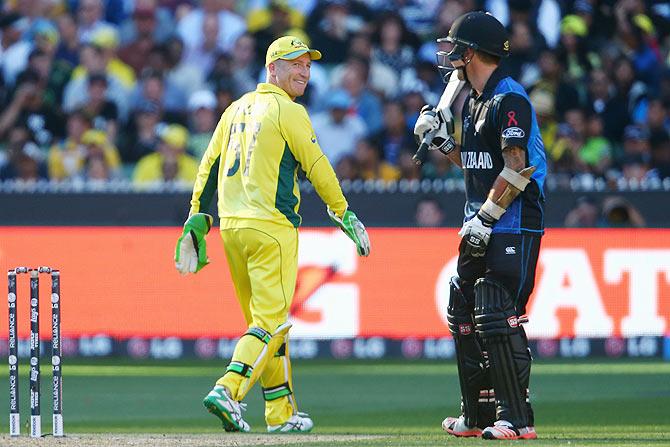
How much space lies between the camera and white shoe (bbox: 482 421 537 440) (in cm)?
726

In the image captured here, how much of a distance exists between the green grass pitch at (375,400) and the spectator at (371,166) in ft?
8.48

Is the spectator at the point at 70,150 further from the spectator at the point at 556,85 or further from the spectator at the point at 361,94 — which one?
the spectator at the point at 556,85

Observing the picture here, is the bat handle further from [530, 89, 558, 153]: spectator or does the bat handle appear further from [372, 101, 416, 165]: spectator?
[530, 89, 558, 153]: spectator

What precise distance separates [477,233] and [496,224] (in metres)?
0.14

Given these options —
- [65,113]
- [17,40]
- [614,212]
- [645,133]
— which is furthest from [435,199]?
[17,40]

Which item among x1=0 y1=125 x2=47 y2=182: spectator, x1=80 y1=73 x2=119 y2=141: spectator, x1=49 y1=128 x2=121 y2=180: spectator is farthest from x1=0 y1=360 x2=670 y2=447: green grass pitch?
x1=80 y1=73 x2=119 y2=141: spectator

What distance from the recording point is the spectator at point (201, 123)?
15.7 metres

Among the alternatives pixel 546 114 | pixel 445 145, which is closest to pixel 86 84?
pixel 546 114

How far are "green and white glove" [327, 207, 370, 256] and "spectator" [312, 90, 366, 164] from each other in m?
7.62

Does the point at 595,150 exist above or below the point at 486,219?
above

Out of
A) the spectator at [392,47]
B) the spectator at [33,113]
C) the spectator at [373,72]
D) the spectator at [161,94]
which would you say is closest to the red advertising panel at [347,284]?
the spectator at [33,113]

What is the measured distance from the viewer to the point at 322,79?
16.6 metres

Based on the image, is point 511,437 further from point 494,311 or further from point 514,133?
point 514,133

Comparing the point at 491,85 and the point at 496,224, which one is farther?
the point at 491,85
